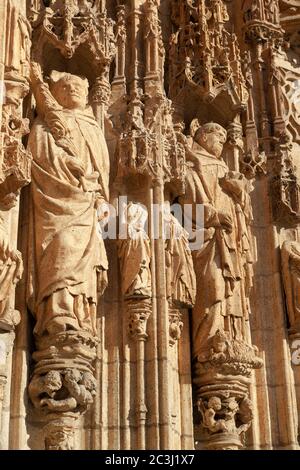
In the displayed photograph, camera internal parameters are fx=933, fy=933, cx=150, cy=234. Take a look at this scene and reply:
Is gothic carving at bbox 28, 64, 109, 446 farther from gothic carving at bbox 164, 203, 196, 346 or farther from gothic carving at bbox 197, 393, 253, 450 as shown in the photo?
gothic carving at bbox 197, 393, 253, 450

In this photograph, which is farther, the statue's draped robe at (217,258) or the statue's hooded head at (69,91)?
the statue's draped robe at (217,258)

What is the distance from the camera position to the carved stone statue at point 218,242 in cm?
1046

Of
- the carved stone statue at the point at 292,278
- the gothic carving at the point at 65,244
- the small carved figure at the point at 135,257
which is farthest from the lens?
the carved stone statue at the point at 292,278

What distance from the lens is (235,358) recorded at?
33.3 ft

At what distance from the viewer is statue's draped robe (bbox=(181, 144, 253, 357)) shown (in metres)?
10.4

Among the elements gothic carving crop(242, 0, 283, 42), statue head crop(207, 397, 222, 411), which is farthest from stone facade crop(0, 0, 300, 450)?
gothic carving crop(242, 0, 283, 42)

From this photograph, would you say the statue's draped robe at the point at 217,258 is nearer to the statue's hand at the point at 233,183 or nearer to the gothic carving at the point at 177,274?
the statue's hand at the point at 233,183

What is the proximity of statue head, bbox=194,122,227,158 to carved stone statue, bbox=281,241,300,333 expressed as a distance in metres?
1.43

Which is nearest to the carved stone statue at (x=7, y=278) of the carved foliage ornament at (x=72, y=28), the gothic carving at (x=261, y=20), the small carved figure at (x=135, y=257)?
the small carved figure at (x=135, y=257)

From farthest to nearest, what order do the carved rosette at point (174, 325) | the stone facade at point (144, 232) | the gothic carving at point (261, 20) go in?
the gothic carving at point (261, 20) → the carved rosette at point (174, 325) → the stone facade at point (144, 232)

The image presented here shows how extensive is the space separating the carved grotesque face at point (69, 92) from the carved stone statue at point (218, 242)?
160cm

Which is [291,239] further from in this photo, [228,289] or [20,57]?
[20,57]

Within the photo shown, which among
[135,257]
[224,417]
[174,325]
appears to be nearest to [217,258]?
[174,325]
